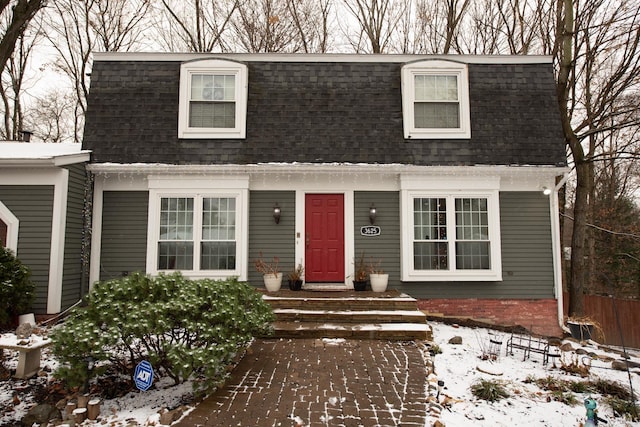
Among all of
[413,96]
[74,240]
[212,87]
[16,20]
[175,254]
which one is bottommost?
[175,254]

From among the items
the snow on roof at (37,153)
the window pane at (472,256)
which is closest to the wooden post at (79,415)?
the snow on roof at (37,153)

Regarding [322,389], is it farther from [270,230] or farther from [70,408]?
[270,230]

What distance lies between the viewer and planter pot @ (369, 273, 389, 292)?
788 centimetres

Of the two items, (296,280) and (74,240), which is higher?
(74,240)

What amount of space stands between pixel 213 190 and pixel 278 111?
88.2 inches

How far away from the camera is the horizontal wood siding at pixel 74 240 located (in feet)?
24.1

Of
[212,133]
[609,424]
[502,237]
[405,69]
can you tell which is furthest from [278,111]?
[609,424]

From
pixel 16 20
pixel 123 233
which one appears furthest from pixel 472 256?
pixel 16 20

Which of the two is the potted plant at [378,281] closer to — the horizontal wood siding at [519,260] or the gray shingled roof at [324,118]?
the horizontal wood siding at [519,260]

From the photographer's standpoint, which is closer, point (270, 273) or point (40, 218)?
point (40, 218)

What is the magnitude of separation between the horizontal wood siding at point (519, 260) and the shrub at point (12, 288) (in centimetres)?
678

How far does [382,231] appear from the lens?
8.37 meters

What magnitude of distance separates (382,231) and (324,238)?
124cm

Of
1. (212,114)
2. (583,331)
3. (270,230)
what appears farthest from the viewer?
(212,114)
